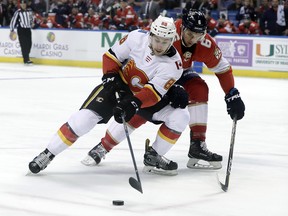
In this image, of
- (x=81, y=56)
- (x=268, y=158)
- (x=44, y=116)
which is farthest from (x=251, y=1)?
(x=268, y=158)

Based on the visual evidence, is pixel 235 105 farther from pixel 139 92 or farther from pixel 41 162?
pixel 41 162

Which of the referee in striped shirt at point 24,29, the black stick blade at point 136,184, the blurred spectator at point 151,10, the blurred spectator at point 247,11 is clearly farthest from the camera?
the blurred spectator at point 151,10

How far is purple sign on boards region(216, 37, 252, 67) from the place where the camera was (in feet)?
43.6

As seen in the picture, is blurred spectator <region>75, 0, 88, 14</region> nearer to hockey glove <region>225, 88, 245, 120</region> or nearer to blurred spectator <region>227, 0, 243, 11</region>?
blurred spectator <region>227, 0, 243, 11</region>

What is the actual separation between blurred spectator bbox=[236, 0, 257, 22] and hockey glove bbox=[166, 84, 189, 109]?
10324 mm

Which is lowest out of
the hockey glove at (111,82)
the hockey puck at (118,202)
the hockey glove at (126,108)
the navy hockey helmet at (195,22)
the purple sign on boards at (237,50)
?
the purple sign on boards at (237,50)

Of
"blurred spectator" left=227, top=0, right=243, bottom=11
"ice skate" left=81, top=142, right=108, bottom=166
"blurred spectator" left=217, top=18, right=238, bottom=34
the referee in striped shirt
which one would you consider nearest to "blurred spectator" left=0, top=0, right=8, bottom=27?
the referee in striped shirt

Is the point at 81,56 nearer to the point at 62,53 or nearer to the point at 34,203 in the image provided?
the point at 62,53

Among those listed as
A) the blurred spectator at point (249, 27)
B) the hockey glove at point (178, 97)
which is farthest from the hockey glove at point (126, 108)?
the blurred spectator at point (249, 27)

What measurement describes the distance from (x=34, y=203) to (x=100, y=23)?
13.1 meters

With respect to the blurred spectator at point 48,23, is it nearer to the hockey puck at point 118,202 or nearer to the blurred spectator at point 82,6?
the blurred spectator at point 82,6

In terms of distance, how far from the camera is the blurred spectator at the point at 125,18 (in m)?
15.5

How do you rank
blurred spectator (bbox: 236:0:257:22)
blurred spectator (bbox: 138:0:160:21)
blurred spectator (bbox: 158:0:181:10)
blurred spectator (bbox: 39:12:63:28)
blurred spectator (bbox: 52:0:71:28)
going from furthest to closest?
blurred spectator (bbox: 52:0:71:28)
blurred spectator (bbox: 158:0:181:10)
blurred spectator (bbox: 39:12:63:28)
blurred spectator (bbox: 138:0:160:21)
blurred spectator (bbox: 236:0:257:22)

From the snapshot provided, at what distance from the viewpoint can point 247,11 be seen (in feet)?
48.2
